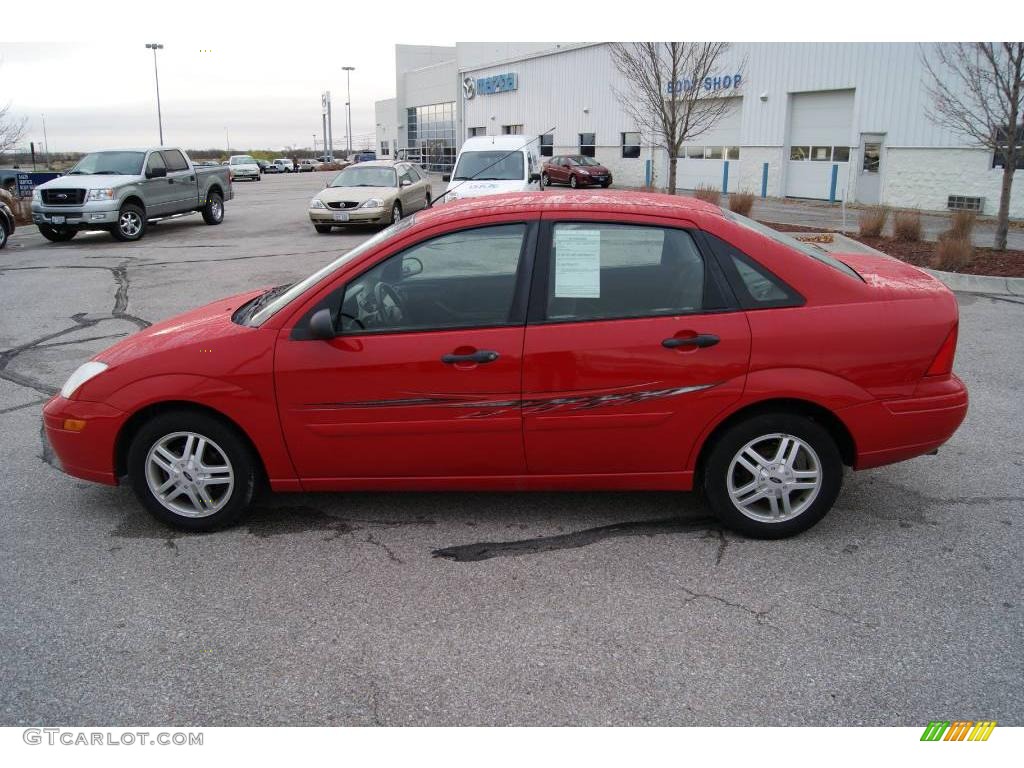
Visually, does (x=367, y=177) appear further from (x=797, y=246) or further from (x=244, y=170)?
(x=244, y=170)

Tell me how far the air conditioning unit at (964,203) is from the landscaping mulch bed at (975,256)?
33.4 feet

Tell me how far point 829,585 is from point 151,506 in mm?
3374

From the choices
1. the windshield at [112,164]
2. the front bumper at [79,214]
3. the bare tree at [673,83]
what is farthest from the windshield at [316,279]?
the windshield at [112,164]

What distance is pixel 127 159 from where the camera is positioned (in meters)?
18.9

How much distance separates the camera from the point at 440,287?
13.6ft

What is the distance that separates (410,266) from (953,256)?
10741 millimetres

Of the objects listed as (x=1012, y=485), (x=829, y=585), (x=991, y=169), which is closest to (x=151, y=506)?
(x=829, y=585)

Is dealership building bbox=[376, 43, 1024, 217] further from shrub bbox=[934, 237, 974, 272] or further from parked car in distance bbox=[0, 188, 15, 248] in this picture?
parked car in distance bbox=[0, 188, 15, 248]

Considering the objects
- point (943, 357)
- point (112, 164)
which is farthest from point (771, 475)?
point (112, 164)

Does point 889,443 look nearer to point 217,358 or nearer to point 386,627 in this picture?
point 386,627

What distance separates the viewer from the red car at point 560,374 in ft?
12.9

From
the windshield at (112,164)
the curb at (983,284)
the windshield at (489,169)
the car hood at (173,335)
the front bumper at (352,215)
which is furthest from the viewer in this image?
the front bumper at (352,215)

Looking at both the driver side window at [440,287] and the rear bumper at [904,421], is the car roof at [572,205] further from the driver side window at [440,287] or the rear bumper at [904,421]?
the rear bumper at [904,421]

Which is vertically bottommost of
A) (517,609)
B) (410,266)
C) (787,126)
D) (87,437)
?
(517,609)
